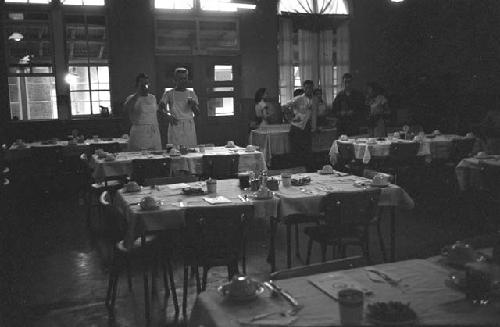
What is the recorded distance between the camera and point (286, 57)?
41.5 feet

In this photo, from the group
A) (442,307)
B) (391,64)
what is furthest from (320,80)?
(442,307)

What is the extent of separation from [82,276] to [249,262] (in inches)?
59.7

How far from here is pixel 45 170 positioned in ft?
28.0

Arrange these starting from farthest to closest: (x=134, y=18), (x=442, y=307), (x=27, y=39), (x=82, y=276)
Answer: (x=134, y=18) < (x=27, y=39) < (x=82, y=276) < (x=442, y=307)

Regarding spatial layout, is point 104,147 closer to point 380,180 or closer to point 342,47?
point 380,180

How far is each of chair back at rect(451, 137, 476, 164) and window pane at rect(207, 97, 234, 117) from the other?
561cm

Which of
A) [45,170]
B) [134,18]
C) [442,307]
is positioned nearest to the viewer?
[442,307]

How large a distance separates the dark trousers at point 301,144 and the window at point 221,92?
245 cm

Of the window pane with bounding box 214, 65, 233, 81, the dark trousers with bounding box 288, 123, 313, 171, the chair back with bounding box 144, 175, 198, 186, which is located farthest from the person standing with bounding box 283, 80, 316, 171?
the chair back with bounding box 144, 175, 198, 186

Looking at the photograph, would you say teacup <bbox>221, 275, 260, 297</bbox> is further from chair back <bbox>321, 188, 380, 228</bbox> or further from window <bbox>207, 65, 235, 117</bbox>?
window <bbox>207, 65, 235, 117</bbox>

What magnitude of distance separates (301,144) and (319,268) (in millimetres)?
7827

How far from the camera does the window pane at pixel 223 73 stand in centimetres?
1195

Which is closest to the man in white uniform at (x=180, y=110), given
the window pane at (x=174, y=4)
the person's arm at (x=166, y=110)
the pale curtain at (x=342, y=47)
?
the person's arm at (x=166, y=110)

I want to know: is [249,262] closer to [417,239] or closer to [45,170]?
[417,239]
